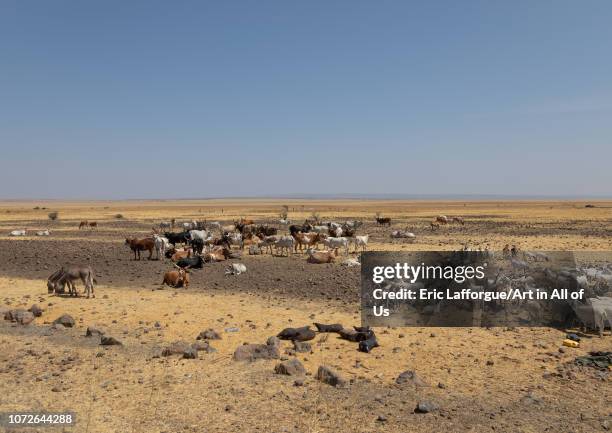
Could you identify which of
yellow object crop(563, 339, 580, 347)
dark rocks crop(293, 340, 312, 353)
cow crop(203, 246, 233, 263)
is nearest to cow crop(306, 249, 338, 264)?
cow crop(203, 246, 233, 263)

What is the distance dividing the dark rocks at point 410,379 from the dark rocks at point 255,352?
8.03ft

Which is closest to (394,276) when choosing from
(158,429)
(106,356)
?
(106,356)

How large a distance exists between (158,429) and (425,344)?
19.7ft

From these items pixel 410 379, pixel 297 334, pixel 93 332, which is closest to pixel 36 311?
pixel 93 332

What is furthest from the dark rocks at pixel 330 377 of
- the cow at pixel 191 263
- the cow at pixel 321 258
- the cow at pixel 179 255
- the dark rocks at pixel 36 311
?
the cow at pixel 179 255

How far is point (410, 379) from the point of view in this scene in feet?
26.5

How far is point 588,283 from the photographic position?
13797mm

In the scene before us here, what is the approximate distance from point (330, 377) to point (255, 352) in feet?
6.50

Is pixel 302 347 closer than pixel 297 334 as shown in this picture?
Yes

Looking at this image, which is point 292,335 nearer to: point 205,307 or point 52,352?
point 205,307

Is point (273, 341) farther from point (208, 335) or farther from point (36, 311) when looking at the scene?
point (36, 311)

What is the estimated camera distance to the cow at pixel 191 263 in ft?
65.9

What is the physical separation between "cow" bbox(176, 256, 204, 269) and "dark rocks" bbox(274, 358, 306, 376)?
12500 mm

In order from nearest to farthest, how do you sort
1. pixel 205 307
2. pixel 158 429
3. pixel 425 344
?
pixel 158 429 < pixel 425 344 < pixel 205 307
